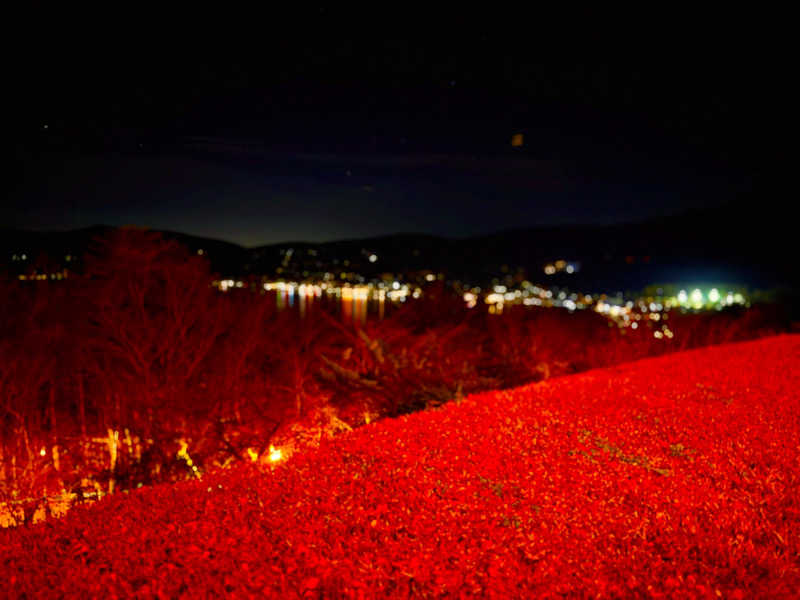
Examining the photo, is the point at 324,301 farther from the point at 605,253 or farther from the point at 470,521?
the point at 605,253

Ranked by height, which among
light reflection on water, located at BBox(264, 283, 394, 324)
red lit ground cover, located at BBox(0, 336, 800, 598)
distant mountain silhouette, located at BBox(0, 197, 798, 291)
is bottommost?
red lit ground cover, located at BBox(0, 336, 800, 598)

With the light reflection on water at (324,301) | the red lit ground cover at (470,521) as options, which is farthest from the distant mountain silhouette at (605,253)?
the red lit ground cover at (470,521)

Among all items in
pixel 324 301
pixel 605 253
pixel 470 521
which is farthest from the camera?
pixel 605 253

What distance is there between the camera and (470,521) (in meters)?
4.12

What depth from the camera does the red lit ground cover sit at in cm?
347

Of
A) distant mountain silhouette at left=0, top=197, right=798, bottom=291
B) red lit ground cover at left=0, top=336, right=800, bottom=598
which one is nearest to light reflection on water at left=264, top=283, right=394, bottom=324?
distant mountain silhouette at left=0, top=197, right=798, bottom=291

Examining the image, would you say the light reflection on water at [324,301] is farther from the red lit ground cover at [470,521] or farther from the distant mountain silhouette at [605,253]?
the red lit ground cover at [470,521]

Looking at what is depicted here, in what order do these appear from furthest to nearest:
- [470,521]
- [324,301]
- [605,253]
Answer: [605,253], [324,301], [470,521]

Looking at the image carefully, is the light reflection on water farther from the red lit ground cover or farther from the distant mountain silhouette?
the red lit ground cover

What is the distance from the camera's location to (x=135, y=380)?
1331 centimetres

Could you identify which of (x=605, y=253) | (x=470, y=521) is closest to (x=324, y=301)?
(x=470, y=521)

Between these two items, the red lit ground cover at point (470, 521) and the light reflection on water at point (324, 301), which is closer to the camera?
the red lit ground cover at point (470, 521)

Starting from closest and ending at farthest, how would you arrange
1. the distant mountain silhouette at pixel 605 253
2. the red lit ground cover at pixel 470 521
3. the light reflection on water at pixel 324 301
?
the red lit ground cover at pixel 470 521 < the light reflection on water at pixel 324 301 < the distant mountain silhouette at pixel 605 253

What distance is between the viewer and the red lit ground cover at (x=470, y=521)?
3471 mm
